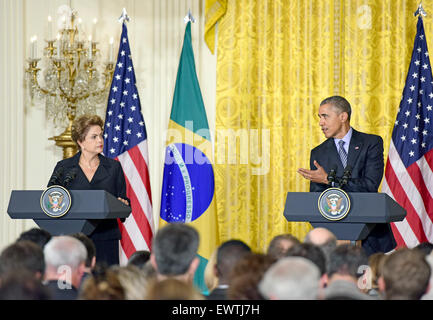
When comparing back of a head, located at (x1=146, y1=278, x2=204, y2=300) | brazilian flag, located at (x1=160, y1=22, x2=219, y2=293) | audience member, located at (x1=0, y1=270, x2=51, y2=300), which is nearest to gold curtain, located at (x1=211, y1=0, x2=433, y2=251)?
brazilian flag, located at (x1=160, y1=22, x2=219, y2=293)

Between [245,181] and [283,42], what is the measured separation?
5.53 ft

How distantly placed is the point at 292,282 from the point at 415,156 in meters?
5.26

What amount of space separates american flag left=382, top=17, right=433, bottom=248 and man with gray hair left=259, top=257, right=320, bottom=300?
16.8 ft

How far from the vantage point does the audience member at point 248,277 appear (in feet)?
8.94

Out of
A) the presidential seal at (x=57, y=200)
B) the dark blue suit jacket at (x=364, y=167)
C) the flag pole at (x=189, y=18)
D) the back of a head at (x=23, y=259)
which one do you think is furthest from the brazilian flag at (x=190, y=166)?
the back of a head at (x=23, y=259)

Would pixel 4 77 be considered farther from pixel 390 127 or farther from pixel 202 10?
pixel 390 127

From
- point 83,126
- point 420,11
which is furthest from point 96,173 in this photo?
point 420,11

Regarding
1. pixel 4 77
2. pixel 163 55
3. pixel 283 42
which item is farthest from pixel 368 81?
pixel 4 77

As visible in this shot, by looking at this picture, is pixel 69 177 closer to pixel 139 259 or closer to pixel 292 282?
pixel 139 259

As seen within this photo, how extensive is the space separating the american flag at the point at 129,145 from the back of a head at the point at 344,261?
4445 millimetres

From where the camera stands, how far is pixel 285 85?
8.12 metres

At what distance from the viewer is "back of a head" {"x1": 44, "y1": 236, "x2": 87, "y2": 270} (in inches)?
131

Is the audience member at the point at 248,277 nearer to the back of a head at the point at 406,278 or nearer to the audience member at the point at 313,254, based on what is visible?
the audience member at the point at 313,254
